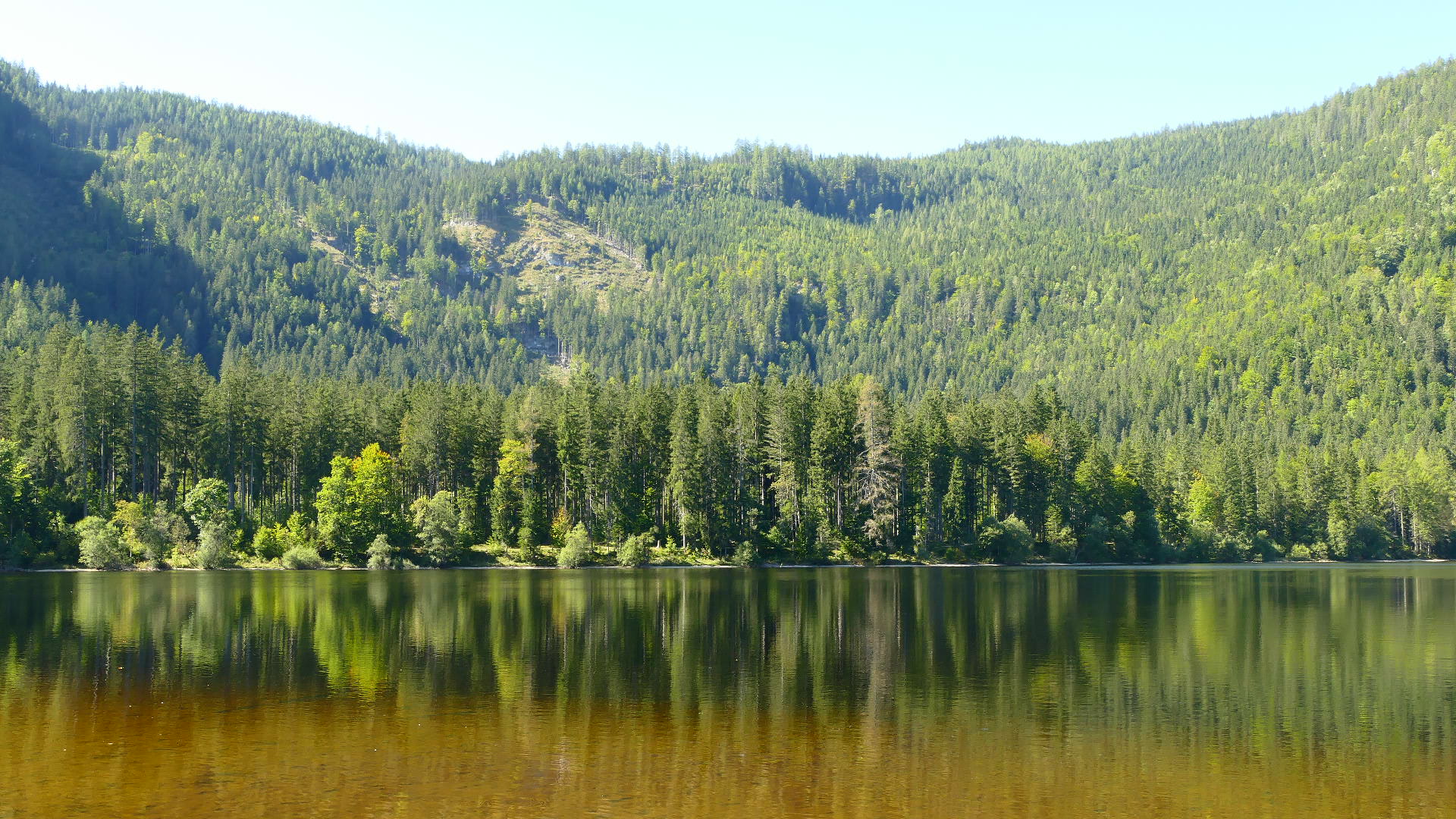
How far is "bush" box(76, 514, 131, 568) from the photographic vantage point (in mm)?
100438

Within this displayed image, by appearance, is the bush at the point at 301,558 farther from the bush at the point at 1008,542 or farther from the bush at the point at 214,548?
→ the bush at the point at 1008,542

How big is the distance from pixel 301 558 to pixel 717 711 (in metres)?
87.9

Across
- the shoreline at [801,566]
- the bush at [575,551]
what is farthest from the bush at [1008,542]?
the bush at [575,551]

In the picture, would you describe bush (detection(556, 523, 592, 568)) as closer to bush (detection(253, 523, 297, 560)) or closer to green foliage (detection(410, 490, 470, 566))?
green foliage (detection(410, 490, 470, 566))

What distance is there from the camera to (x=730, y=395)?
138 meters

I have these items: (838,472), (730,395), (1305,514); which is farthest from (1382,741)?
(1305,514)

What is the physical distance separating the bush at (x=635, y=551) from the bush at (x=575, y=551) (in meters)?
3.73

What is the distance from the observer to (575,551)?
385 ft

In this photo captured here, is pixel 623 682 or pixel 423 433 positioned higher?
pixel 423 433

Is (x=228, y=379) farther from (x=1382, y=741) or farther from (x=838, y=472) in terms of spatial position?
(x=1382, y=741)

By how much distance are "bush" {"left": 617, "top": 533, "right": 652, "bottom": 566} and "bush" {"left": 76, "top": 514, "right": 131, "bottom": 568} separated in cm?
4637

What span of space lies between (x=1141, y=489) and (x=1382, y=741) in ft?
396

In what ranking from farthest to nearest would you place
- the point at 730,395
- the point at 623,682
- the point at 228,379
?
the point at 730,395 < the point at 228,379 < the point at 623,682

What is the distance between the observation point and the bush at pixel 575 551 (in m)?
117
